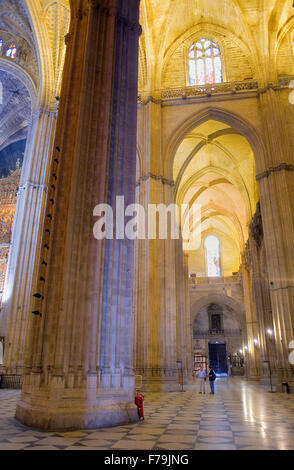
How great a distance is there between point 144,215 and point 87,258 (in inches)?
400

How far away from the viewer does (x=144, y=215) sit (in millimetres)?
16469

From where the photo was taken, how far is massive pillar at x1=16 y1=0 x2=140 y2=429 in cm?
576

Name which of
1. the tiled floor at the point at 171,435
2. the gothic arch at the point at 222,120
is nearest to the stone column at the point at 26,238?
the gothic arch at the point at 222,120

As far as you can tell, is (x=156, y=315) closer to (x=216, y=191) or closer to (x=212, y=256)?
(x=216, y=191)

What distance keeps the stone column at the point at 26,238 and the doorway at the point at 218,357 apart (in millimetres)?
23059

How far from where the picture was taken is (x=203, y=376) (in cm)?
1391

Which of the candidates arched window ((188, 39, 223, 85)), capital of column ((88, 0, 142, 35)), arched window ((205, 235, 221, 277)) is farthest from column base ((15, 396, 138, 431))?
arched window ((205, 235, 221, 277))

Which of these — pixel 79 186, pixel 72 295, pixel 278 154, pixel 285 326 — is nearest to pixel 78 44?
pixel 79 186

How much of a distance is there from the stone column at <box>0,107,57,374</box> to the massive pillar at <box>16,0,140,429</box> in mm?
9083

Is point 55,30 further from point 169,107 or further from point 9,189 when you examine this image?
point 9,189

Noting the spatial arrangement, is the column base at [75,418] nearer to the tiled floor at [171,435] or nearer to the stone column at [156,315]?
the tiled floor at [171,435]

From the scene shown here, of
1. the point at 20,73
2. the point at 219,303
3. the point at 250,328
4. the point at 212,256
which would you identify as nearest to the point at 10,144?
the point at 20,73
